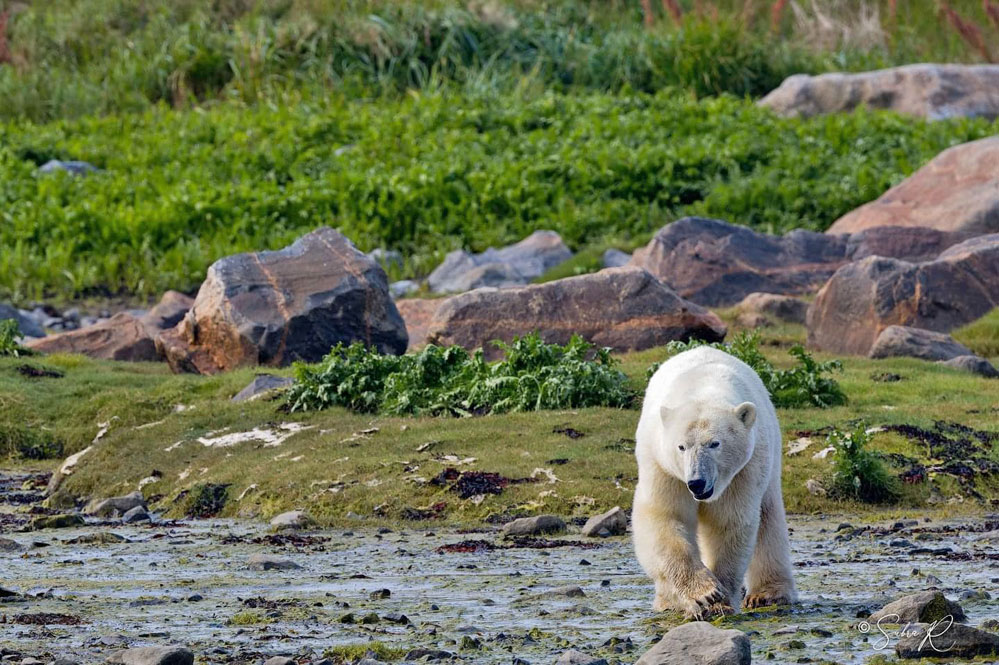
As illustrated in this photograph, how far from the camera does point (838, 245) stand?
1855 cm

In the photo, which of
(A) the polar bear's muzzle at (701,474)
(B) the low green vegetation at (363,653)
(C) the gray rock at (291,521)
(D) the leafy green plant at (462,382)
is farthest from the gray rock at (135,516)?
(A) the polar bear's muzzle at (701,474)

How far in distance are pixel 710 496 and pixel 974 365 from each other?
7996 millimetres

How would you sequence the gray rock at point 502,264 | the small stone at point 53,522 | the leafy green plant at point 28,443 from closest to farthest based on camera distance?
the small stone at point 53,522, the leafy green plant at point 28,443, the gray rock at point 502,264

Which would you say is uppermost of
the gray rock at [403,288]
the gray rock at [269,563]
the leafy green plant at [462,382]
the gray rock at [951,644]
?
the gray rock at [951,644]

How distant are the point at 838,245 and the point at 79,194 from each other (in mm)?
11882

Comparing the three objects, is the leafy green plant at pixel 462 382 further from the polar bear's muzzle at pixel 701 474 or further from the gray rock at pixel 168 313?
the gray rock at pixel 168 313

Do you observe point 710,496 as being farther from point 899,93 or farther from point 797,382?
point 899,93

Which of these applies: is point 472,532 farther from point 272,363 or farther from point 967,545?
point 272,363

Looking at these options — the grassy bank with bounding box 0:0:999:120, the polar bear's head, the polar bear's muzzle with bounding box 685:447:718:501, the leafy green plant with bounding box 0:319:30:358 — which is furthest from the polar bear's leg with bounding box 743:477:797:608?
the grassy bank with bounding box 0:0:999:120

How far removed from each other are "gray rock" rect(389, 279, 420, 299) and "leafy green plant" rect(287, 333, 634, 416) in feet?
25.0

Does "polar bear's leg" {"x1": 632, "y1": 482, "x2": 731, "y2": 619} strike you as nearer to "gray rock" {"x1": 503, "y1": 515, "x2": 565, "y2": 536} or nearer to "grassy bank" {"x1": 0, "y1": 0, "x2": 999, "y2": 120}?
"gray rock" {"x1": 503, "y1": 515, "x2": 565, "y2": 536}

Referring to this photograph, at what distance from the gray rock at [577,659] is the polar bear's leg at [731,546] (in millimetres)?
1237

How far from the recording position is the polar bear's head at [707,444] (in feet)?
18.9

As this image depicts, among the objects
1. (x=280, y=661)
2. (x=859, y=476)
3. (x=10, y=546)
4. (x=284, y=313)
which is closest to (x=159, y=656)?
(x=280, y=661)
